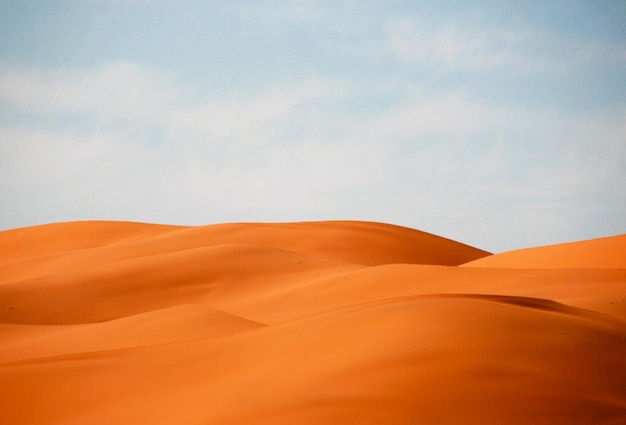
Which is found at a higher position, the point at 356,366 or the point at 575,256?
the point at 575,256

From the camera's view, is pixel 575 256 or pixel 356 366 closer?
pixel 356 366

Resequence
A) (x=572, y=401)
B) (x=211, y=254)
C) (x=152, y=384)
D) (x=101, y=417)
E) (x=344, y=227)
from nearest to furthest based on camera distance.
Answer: (x=572, y=401)
(x=101, y=417)
(x=152, y=384)
(x=211, y=254)
(x=344, y=227)

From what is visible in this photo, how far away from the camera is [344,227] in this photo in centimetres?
3203

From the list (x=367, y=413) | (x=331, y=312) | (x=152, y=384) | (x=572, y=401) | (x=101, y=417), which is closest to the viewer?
(x=367, y=413)

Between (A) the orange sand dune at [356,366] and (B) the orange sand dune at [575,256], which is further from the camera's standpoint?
(B) the orange sand dune at [575,256]

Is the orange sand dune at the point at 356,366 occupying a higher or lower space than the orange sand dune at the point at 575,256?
lower

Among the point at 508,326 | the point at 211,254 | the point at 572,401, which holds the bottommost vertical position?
the point at 572,401

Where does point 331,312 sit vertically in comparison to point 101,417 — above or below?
above

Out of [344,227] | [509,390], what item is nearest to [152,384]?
[509,390]

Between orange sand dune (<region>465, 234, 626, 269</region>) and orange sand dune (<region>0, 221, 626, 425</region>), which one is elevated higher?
orange sand dune (<region>465, 234, 626, 269</region>)

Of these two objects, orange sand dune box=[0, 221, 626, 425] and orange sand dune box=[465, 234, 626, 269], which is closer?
orange sand dune box=[0, 221, 626, 425]

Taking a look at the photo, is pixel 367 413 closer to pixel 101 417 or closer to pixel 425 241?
pixel 101 417

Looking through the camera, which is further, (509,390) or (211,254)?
(211,254)

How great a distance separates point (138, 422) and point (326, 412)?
4.55 feet
